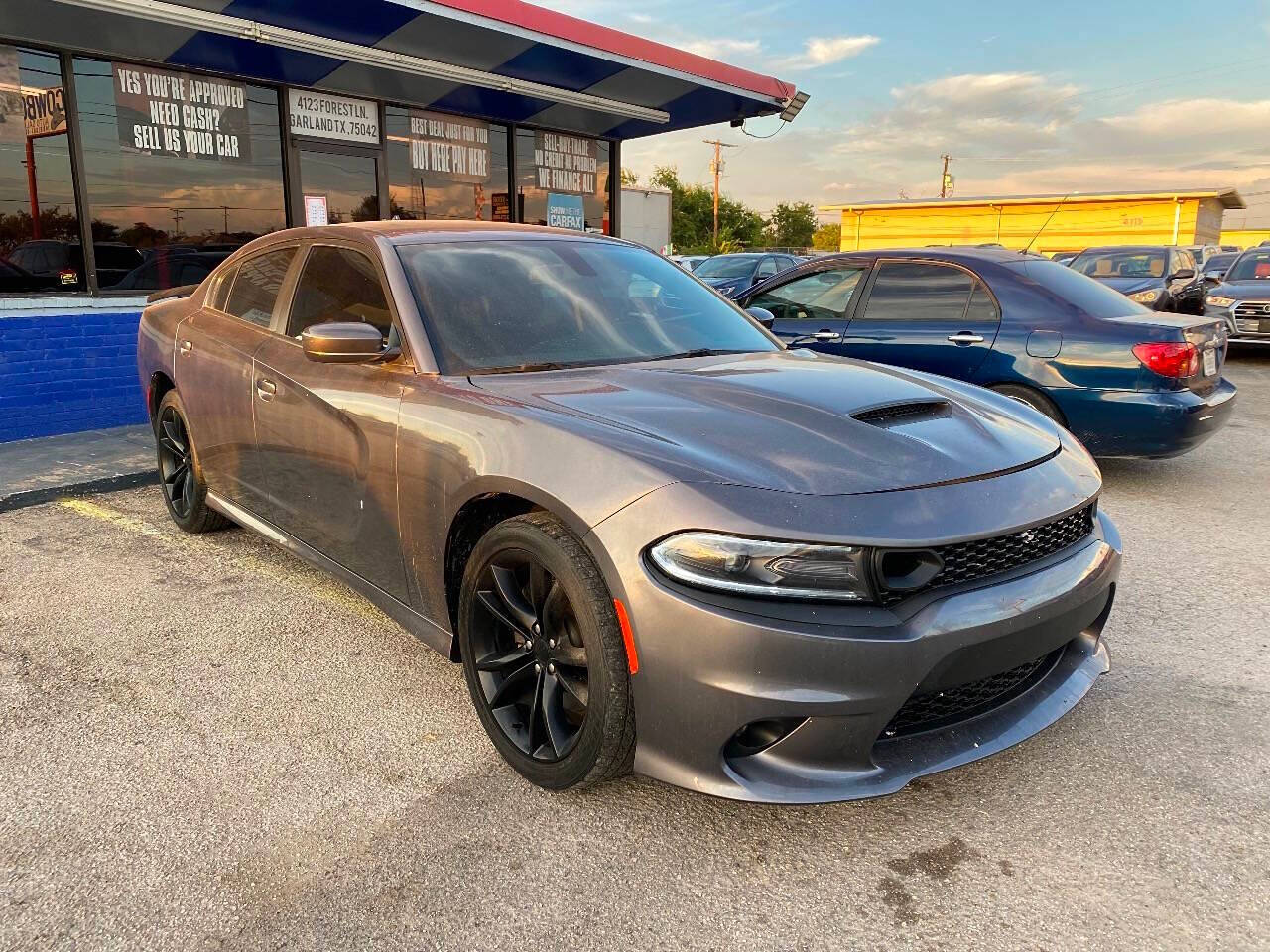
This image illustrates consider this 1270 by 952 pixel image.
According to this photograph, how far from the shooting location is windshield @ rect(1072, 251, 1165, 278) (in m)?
14.9

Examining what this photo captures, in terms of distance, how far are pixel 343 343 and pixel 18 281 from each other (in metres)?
5.79

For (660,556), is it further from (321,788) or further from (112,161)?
(112,161)

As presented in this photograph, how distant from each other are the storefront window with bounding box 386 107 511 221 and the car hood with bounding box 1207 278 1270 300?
10.0 metres

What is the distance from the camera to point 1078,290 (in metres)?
6.19

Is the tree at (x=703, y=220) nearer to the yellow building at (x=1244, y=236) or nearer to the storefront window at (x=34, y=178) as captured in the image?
the yellow building at (x=1244, y=236)

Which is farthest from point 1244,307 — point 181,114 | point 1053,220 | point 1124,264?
point 1053,220

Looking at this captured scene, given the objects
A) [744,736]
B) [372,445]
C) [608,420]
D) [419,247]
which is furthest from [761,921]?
[419,247]

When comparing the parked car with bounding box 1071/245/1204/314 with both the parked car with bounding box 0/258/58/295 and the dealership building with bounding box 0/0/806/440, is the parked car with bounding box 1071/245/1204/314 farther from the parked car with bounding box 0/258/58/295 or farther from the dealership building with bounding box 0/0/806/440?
the parked car with bounding box 0/258/58/295

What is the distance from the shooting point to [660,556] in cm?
218

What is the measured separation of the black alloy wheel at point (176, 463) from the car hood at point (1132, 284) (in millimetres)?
12045

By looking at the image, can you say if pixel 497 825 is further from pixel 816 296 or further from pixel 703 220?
pixel 703 220

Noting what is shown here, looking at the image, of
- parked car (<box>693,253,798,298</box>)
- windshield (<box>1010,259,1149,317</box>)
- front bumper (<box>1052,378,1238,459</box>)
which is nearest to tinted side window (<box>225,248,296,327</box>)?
front bumper (<box>1052,378,1238,459</box>)

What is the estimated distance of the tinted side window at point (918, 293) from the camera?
6.45 m

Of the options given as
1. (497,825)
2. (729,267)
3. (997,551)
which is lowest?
(497,825)
